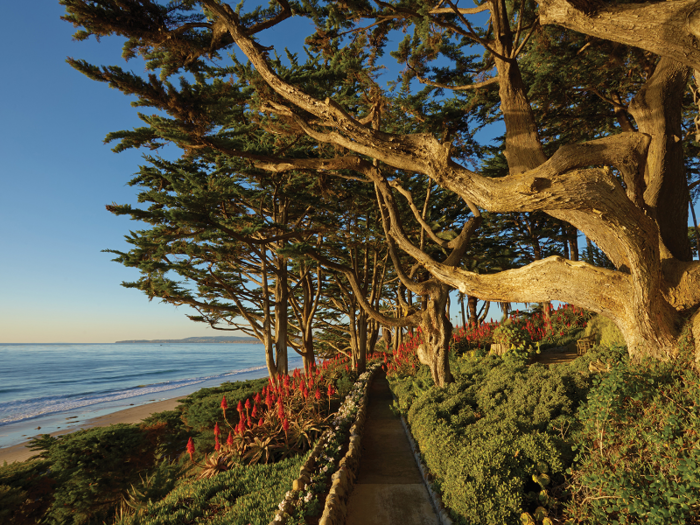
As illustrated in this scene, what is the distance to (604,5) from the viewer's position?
13.6 feet

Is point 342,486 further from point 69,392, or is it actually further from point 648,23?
point 69,392

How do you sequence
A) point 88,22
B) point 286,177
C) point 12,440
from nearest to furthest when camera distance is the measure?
point 88,22
point 286,177
point 12,440

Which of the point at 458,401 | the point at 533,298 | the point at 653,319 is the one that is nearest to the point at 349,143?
the point at 533,298

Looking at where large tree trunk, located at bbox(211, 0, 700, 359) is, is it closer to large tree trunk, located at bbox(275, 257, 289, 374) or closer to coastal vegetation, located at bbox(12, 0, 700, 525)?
coastal vegetation, located at bbox(12, 0, 700, 525)

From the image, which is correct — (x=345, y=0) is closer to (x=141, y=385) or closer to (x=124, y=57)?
(x=124, y=57)

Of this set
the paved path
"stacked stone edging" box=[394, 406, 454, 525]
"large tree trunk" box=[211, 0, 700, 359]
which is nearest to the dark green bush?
"stacked stone edging" box=[394, 406, 454, 525]

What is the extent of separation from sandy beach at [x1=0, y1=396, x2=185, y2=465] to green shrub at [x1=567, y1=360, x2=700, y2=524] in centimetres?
1524

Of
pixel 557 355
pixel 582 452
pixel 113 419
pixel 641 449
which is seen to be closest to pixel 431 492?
pixel 582 452

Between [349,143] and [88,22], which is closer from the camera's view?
[88,22]

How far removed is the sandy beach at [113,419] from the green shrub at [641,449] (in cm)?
1524

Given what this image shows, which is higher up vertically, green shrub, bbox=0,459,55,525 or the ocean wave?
green shrub, bbox=0,459,55,525

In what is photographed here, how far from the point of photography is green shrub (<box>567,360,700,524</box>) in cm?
244

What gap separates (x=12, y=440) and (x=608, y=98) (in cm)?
2588

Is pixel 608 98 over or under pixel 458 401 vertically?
over
